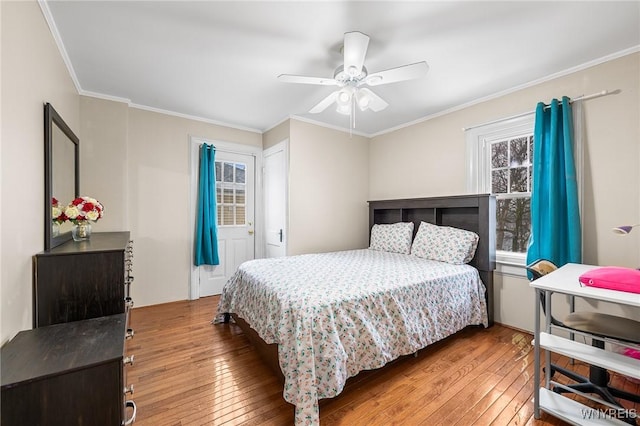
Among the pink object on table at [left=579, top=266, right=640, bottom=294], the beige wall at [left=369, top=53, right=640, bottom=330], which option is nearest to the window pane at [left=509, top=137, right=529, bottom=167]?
the beige wall at [left=369, top=53, right=640, bottom=330]

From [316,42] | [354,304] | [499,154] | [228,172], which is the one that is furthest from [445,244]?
[228,172]

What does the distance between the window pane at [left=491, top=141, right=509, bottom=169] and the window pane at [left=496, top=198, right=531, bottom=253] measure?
40cm

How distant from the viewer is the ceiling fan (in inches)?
67.6

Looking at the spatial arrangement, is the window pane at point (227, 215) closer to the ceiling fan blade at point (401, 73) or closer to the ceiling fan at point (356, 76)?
the ceiling fan at point (356, 76)

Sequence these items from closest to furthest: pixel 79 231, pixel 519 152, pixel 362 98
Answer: pixel 79 231 < pixel 362 98 < pixel 519 152

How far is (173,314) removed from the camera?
312 cm

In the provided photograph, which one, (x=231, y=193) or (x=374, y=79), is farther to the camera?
(x=231, y=193)

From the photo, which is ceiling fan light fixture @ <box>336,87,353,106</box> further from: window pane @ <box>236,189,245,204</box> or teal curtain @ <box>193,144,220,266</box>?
window pane @ <box>236,189,245,204</box>

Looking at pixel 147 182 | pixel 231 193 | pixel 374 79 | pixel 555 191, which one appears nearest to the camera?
pixel 374 79

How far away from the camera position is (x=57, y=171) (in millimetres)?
1912

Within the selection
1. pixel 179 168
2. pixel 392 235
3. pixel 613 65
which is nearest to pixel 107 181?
pixel 179 168

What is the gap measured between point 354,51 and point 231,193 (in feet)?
9.44

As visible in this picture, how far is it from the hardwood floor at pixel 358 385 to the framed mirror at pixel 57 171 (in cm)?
115

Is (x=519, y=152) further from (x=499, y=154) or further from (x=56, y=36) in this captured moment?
(x=56, y=36)
